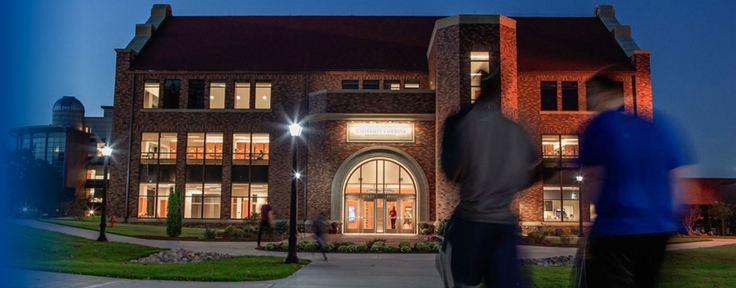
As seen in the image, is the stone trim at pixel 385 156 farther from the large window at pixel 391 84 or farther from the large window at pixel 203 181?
the large window at pixel 203 181

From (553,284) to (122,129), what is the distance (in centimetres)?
3164

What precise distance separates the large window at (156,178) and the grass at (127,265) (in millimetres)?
17178

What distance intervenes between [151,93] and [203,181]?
20.7ft

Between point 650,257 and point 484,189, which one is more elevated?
point 484,189

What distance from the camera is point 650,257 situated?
3.74m

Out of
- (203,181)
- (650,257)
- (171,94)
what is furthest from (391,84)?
(650,257)

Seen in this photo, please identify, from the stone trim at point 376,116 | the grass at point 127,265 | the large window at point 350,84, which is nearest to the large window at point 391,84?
the large window at point 350,84

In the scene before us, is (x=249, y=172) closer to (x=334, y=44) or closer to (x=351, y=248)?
(x=334, y=44)

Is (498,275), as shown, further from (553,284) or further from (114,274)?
(114,274)

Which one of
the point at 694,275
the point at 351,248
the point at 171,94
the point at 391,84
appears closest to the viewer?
the point at 694,275

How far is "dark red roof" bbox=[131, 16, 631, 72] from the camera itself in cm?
3625

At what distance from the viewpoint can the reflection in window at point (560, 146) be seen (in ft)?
112

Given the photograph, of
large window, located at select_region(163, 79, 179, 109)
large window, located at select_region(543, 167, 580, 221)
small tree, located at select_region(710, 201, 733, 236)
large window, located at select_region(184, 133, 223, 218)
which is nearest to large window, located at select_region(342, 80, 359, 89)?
large window, located at select_region(184, 133, 223, 218)

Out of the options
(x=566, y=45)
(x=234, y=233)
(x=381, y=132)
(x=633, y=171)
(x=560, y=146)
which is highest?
(x=566, y=45)
